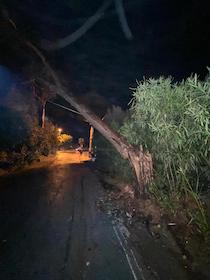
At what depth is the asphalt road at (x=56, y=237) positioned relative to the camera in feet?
24.4

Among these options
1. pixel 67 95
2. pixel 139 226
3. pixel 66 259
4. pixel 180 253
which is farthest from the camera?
pixel 67 95

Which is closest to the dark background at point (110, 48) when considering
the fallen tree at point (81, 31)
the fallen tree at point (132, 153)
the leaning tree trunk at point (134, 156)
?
the fallen tree at point (81, 31)

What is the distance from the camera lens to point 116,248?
29.7ft

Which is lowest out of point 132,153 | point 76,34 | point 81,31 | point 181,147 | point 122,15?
point 132,153

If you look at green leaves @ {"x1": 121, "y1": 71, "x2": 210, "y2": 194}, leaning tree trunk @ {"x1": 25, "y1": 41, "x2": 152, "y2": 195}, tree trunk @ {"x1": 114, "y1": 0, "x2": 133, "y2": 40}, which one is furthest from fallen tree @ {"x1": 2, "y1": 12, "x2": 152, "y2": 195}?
tree trunk @ {"x1": 114, "y1": 0, "x2": 133, "y2": 40}

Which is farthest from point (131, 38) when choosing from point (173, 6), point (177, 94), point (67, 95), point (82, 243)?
point (82, 243)

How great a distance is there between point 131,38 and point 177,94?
21025 mm

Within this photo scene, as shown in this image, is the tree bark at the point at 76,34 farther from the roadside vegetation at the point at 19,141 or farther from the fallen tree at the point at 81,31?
the roadside vegetation at the point at 19,141

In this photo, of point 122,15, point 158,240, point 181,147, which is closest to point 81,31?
point 122,15

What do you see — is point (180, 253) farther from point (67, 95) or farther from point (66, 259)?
point (67, 95)

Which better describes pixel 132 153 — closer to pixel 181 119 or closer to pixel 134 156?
pixel 134 156

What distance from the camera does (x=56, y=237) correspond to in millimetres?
9461

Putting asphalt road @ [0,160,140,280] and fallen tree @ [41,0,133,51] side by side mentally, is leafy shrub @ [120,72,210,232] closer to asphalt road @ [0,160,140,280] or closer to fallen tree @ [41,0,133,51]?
asphalt road @ [0,160,140,280]

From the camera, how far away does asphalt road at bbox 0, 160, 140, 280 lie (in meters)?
7.45
